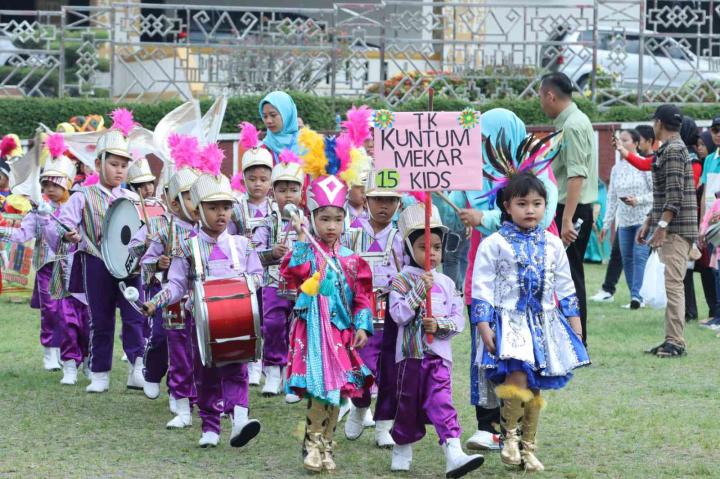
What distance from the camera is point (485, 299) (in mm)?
6891

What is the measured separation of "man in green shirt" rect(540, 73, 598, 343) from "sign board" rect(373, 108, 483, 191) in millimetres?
1508

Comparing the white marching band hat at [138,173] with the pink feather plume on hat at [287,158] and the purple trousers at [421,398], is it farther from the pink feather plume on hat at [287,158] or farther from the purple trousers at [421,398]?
the purple trousers at [421,398]

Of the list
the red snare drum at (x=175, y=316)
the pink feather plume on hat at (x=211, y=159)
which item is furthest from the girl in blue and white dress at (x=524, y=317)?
the red snare drum at (x=175, y=316)

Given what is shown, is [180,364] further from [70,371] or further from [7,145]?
[7,145]

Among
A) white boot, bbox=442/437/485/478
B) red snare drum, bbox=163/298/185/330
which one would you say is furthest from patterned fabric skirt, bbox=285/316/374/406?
red snare drum, bbox=163/298/185/330

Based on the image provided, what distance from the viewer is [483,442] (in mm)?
7551

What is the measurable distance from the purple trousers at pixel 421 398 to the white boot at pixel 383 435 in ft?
2.08

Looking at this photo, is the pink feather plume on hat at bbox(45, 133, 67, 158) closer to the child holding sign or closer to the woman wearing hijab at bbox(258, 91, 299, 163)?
the woman wearing hijab at bbox(258, 91, 299, 163)

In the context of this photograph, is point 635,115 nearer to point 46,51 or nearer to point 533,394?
point 46,51

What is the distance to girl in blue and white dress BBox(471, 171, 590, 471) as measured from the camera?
6879 mm

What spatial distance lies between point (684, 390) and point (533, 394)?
2829 mm

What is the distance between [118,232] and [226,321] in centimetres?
239

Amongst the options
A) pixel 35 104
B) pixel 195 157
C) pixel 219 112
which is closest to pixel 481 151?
pixel 195 157

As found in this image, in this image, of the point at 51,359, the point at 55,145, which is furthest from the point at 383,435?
the point at 55,145
